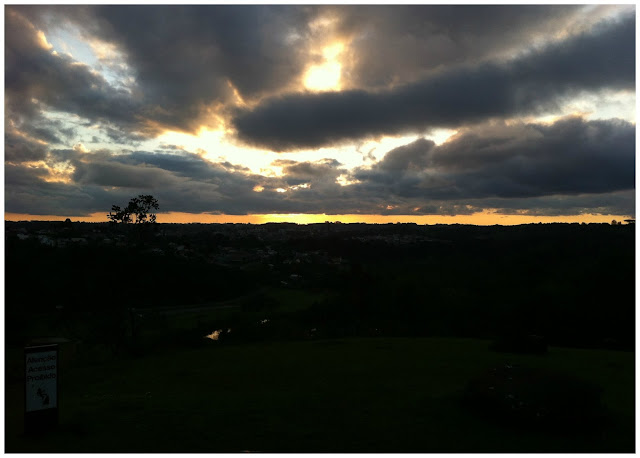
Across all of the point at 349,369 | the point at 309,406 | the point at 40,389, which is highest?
the point at 40,389

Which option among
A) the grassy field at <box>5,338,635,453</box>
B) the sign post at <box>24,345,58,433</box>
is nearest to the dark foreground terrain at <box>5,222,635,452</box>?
the grassy field at <box>5,338,635,453</box>

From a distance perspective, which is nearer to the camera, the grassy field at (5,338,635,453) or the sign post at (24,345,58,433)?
the grassy field at (5,338,635,453)

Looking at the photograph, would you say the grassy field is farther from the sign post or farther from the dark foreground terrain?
the sign post

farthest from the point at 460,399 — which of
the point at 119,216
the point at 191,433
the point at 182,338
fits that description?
the point at 119,216

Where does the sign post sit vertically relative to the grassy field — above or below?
above

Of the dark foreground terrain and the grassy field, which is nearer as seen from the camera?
the grassy field

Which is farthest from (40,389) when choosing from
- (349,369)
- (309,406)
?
(349,369)

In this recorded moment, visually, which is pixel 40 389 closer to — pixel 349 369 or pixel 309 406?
pixel 309 406
